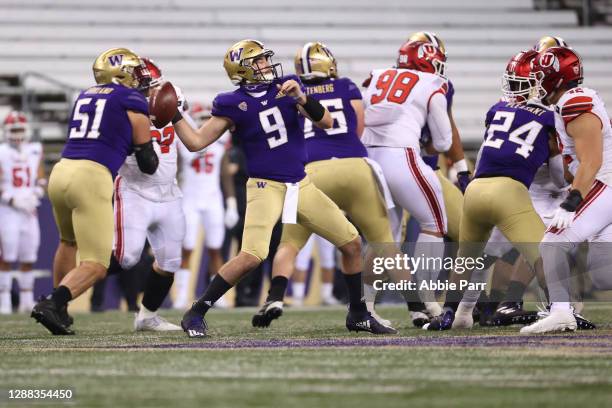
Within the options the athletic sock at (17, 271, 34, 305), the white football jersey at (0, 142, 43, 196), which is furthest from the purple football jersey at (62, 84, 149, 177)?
the white football jersey at (0, 142, 43, 196)

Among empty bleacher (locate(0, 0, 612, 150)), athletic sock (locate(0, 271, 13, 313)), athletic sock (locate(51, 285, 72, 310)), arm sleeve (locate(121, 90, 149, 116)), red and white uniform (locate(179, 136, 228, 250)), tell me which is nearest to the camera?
athletic sock (locate(51, 285, 72, 310))

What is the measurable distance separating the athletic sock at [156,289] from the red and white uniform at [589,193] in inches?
94.4

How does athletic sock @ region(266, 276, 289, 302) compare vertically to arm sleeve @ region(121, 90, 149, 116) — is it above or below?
below

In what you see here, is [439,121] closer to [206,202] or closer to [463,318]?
[463,318]

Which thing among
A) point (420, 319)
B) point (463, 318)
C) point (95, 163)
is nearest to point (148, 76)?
point (95, 163)

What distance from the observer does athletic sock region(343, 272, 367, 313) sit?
6.38 m

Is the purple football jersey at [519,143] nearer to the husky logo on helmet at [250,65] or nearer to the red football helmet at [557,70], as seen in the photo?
the red football helmet at [557,70]

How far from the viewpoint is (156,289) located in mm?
7105

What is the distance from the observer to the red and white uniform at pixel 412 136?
6969 millimetres

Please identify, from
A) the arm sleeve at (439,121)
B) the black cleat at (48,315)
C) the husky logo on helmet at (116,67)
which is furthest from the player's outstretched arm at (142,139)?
the arm sleeve at (439,121)

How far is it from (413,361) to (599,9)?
13.2 m

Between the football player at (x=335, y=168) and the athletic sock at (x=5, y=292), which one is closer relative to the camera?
the football player at (x=335, y=168)

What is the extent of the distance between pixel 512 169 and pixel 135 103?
2.09 m

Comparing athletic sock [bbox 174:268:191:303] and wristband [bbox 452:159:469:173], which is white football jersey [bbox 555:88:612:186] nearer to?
wristband [bbox 452:159:469:173]
